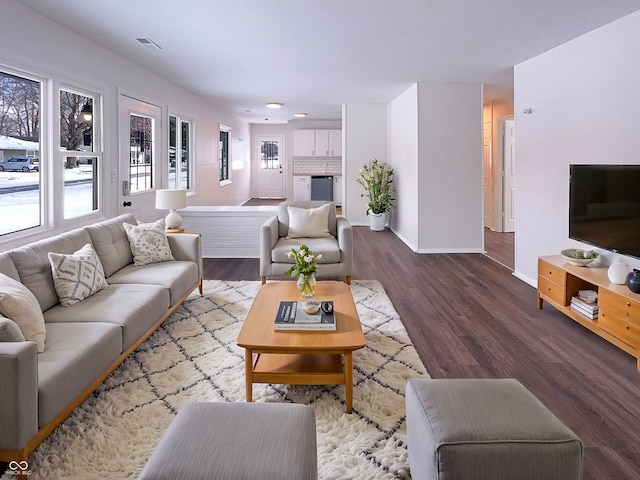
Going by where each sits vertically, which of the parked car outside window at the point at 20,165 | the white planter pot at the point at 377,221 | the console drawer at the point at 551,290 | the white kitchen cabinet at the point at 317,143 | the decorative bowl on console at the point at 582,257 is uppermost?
the white kitchen cabinet at the point at 317,143

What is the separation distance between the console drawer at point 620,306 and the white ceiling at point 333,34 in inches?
79.4

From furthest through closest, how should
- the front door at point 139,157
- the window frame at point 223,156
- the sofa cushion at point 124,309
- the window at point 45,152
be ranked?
1. the window frame at point 223,156
2. the front door at point 139,157
3. the window at point 45,152
4. the sofa cushion at point 124,309

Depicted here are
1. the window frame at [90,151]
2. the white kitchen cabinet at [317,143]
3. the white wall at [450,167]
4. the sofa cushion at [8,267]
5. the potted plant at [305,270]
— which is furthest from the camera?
the white kitchen cabinet at [317,143]

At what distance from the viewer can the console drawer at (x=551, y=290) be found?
3.90m

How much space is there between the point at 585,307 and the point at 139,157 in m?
4.94

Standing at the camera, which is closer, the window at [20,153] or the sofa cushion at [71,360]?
the sofa cushion at [71,360]

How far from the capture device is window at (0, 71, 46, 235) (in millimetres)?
3516

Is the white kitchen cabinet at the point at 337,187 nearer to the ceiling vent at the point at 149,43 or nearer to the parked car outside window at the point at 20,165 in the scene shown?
the ceiling vent at the point at 149,43

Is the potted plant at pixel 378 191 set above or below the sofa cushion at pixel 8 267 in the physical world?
above

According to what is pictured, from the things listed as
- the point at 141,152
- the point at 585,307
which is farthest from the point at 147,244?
the point at 585,307

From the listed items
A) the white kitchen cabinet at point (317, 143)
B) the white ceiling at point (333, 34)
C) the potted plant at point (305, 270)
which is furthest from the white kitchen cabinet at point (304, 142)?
the potted plant at point (305, 270)

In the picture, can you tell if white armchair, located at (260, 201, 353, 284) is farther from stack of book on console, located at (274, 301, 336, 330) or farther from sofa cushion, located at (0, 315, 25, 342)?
sofa cushion, located at (0, 315, 25, 342)

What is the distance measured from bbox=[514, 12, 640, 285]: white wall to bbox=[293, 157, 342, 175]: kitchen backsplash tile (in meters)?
8.19

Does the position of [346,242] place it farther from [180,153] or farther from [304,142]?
[304,142]
